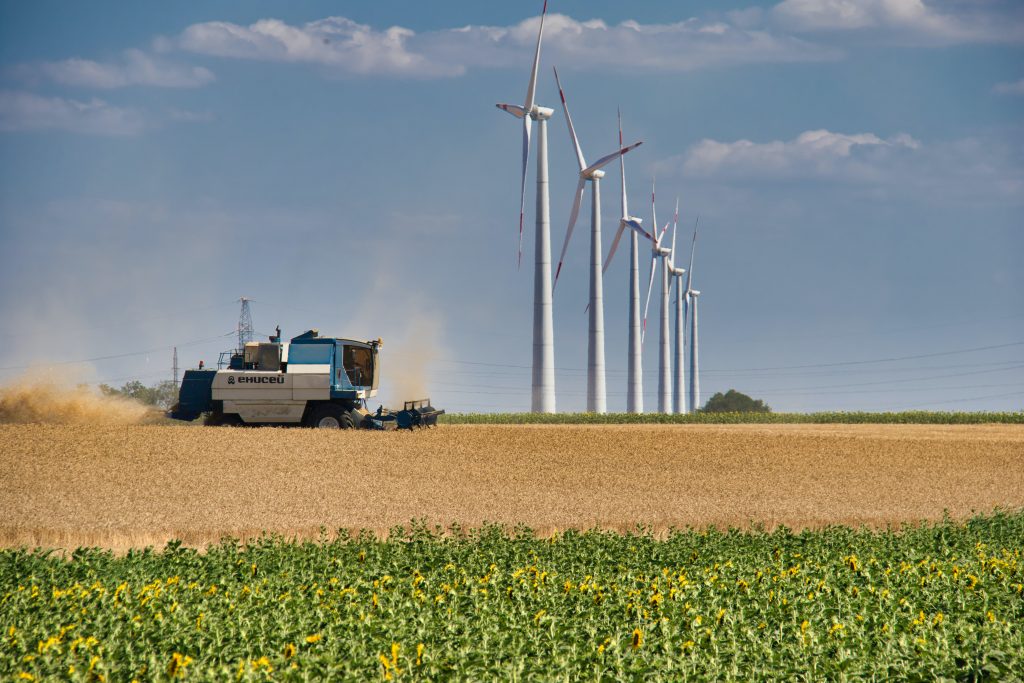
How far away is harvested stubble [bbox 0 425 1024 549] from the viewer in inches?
896

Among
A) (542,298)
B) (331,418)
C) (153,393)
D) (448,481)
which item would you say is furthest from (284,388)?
(153,393)

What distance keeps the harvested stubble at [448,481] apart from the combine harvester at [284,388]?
269 centimetres

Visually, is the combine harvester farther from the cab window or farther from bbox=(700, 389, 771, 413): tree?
bbox=(700, 389, 771, 413): tree

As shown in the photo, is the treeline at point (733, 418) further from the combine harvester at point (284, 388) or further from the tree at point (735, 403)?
the tree at point (735, 403)

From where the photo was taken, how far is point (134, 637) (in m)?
11.1

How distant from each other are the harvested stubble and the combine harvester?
269 cm

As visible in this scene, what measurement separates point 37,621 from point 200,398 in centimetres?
2979

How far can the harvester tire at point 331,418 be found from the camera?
133 ft

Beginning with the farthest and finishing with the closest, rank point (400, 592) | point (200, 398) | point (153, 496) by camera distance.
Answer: point (200, 398), point (153, 496), point (400, 592)

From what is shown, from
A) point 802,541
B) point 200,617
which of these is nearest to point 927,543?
point 802,541

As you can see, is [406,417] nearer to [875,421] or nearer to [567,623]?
[567,623]

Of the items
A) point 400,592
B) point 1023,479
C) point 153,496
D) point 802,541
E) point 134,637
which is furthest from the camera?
point 1023,479

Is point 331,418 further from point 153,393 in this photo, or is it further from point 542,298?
point 153,393

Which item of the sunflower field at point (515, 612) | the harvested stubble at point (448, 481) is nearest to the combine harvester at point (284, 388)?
the harvested stubble at point (448, 481)
